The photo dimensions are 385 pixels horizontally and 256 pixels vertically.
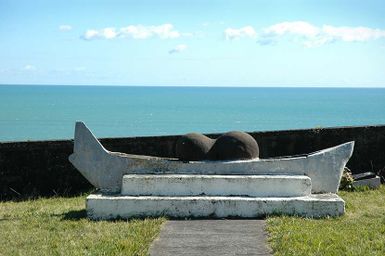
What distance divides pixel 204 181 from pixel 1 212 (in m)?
3.74

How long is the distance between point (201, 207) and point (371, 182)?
5025 mm

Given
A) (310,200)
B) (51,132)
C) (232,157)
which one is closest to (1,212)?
(232,157)

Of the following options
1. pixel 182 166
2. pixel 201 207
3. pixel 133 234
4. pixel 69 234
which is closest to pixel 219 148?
pixel 182 166

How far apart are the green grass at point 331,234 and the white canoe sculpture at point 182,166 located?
2.53 ft

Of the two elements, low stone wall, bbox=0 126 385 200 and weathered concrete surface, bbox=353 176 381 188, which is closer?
weathered concrete surface, bbox=353 176 381 188

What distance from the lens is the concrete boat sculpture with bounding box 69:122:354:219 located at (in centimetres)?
941

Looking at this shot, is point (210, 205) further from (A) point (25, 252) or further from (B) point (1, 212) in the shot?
(B) point (1, 212)

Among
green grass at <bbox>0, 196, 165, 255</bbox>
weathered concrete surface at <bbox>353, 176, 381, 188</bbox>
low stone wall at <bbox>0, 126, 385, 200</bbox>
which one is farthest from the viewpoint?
low stone wall at <bbox>0, 126, 385, 200</bbox>

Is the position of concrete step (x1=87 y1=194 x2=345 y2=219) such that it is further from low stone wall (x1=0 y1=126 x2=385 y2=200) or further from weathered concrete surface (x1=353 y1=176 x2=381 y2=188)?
low stone wall (x1=0 y1=126 x2=385 y2=200)

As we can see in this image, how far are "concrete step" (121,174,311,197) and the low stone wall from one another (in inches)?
152

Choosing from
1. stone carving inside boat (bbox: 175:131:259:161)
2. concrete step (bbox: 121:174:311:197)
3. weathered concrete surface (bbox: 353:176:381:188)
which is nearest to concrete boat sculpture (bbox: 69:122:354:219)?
concrete step (bbox: 121:174:311:197)

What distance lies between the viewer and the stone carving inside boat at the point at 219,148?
10.1m

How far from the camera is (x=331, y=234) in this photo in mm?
8156

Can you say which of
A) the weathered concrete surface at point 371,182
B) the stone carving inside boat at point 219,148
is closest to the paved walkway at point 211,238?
the stone carving inside boat at point 219,148
